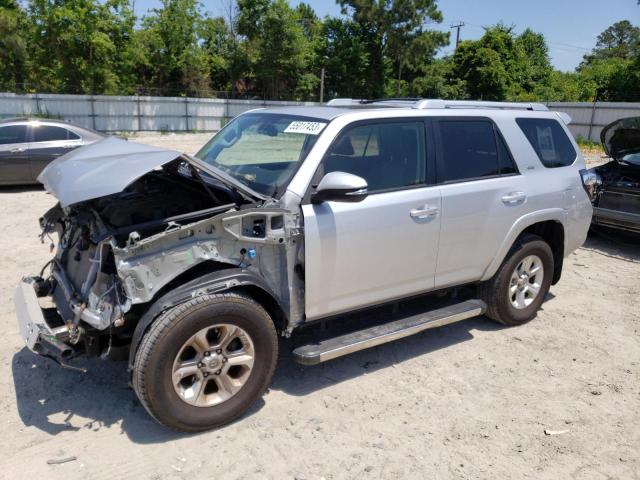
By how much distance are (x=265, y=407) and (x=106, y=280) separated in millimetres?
1354

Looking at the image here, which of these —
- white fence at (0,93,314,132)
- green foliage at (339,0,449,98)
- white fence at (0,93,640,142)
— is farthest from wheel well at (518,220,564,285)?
green foliage at (339,0,449,98)

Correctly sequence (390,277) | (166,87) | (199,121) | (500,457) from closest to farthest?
(500,457) → (390,277) → (199,121) → (166,87)

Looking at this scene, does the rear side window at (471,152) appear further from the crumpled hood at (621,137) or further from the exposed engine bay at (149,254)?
the crumpled hood at (621,137)

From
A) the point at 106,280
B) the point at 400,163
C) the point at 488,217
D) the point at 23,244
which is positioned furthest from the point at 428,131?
the point at 23,244

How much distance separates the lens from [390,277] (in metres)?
4.07

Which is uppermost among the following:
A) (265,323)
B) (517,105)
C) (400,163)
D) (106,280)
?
(517,105)

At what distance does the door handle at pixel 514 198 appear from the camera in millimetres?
4625

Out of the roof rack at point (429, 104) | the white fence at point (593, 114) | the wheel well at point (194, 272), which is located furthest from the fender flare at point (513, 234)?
the white fence at point (593, 114)

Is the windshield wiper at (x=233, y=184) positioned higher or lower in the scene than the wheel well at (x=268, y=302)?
higher

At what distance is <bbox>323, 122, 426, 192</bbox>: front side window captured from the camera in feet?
12.6

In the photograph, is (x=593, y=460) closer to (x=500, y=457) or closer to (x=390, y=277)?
(x=500, y=457)

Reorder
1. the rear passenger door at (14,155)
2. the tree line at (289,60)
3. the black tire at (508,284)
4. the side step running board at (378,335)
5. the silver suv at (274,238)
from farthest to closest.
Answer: the tree line at (289,60) → the rear passenger door at (14,155) → the black tire at (508,284) → the side step running board at (378,335) → the silver suv at (274,238)

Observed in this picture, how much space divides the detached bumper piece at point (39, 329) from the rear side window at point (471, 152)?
290 cm

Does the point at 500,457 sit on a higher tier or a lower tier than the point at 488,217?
lower
